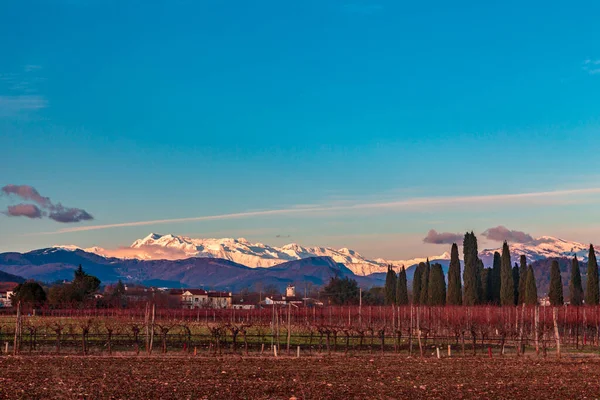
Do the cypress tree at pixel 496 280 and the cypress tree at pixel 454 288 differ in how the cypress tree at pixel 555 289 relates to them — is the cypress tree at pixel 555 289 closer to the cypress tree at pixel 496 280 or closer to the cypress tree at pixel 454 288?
the cypress tree at pixel 496 280

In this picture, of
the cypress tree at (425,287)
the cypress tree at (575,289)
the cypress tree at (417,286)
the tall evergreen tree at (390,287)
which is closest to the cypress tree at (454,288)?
the cypress tree at (425,287)

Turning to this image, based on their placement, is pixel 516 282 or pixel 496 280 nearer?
pixel 496 280

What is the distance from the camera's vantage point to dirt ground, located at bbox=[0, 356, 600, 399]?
25344 mm

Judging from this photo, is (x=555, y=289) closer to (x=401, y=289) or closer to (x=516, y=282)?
(x=516, y=282)

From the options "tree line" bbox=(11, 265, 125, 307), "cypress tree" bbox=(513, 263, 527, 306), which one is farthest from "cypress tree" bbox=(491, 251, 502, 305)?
"tree line" bbox=(11, 265, 125, 307)

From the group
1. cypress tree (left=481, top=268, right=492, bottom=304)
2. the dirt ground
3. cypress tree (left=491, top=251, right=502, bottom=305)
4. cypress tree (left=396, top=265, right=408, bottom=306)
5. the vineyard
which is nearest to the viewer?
the dirt ground

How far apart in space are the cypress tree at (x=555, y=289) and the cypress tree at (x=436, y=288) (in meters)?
12.4

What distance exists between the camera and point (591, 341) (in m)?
65.9

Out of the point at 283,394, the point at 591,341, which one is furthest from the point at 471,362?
the point at 591,341

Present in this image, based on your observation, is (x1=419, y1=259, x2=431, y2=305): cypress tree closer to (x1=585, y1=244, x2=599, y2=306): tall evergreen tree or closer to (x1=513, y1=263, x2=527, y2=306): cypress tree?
(x1=513, y1=263, x2=527, y2=306): cypress tree

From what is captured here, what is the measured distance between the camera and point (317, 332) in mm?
70438

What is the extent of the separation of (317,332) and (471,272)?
29915 millimetres

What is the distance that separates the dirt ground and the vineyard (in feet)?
15.0

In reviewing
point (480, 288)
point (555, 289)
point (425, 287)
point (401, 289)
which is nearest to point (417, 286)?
point (401, 289)
